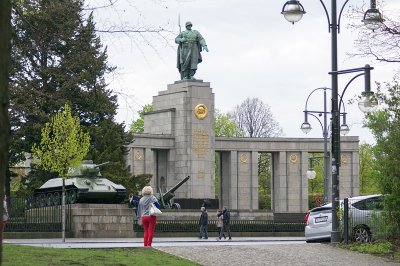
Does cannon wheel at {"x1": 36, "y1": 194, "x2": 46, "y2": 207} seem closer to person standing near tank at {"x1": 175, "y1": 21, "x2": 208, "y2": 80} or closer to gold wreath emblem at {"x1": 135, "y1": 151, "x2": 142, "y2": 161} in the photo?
person standing near tank at {"x1": 175, "y1": 21, "x2": 208, "y2": 80}

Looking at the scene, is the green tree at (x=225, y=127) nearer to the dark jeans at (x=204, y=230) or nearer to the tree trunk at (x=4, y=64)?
the dark jeans at (x=204, y=230)

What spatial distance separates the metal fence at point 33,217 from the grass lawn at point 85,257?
1773 centimetres

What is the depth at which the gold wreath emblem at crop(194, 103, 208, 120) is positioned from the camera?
6312cm

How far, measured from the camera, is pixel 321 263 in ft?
64.7

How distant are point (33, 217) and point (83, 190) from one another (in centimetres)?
216

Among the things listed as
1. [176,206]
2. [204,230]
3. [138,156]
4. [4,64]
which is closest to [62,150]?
[204,230]

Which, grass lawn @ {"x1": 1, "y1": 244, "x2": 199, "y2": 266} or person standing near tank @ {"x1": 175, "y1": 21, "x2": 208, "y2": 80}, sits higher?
person standing near tank @ {"x1": 175, "y1": 21, "x2": 208, "y2": 80}

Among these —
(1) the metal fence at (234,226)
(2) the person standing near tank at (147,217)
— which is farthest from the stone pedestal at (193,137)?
(2) the person standing near tank at (147,217)

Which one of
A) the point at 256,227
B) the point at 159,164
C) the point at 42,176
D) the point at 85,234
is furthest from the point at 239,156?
the point at 85,234

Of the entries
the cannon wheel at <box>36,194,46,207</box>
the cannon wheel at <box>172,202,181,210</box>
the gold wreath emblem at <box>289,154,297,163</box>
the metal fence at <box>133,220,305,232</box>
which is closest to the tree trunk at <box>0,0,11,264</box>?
the cannon wheel at <box>36,194,46,207</box>

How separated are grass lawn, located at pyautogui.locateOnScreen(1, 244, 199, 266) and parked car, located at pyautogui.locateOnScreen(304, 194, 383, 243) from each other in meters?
6.02

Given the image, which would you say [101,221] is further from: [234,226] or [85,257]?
[85,257]

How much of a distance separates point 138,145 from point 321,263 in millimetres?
46948

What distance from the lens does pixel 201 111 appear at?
63188mm
